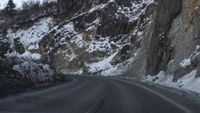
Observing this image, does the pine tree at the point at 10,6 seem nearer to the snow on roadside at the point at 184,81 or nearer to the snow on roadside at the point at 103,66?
the snow on roadside at the point at 103,66

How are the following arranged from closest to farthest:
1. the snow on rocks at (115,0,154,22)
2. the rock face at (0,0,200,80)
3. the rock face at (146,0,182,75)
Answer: the rock face at (0,0,200,80) < the rock face at (146,0,182,75) < the snow on rocks at (115,0,154,22)

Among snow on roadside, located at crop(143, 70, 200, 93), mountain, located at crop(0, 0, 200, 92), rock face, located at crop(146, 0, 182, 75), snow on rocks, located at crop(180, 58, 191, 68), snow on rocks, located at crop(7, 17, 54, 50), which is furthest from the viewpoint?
snow on rocks, located at crop(7, 17, 54, 50)

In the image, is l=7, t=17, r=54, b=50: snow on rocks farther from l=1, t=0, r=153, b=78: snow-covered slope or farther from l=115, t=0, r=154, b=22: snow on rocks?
l=115, t=0, r=154, b=22: snow on rocks

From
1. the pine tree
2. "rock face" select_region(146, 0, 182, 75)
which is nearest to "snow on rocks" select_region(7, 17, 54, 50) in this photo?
the pine tree

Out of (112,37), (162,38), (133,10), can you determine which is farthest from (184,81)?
(133,10)

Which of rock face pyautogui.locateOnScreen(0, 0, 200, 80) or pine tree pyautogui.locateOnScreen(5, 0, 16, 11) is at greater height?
pine tree pyautogui.locateOnScreen(5, 0, 16, 11)

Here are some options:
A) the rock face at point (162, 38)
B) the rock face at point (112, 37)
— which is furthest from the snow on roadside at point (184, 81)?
the rock face at point (162, 38)

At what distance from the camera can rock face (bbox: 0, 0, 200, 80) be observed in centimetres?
4100

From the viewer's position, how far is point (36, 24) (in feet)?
368

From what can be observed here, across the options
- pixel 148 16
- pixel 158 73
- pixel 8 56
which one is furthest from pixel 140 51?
pixel 8 56

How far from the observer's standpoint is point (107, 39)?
8038 cm

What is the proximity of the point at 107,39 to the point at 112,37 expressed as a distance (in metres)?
0.88

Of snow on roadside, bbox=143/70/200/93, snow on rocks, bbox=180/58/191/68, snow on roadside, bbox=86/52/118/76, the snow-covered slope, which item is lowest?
snow on roadside, bbox=143/70/200/93

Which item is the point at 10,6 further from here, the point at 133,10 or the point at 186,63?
the point at 186,63
